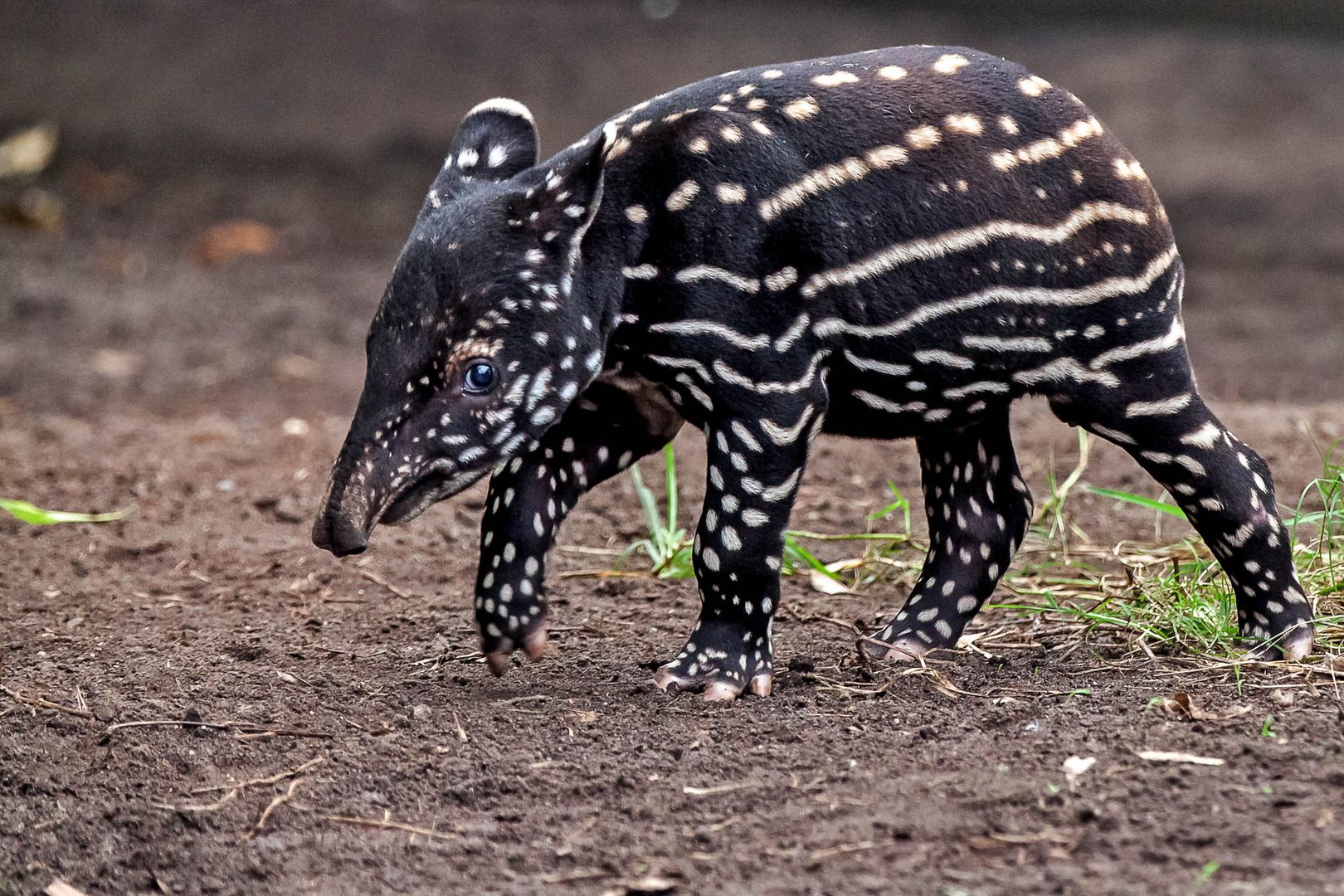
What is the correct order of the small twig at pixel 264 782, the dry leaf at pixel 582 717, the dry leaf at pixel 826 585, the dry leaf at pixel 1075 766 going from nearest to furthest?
1. the dry leaf at pixel 1075 766
2. the small twig at pixel 264 782
3. the dry leaf at pixel 582 717
4. the dry leaf at pixel 826 585

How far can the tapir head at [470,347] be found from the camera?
377 centimetres

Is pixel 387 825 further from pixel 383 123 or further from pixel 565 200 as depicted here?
pixel 383 123

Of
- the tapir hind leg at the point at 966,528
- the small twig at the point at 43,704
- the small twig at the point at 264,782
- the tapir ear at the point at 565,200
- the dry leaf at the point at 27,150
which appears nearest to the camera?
the small twig at the point at 264,782

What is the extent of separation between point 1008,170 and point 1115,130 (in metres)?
6.99

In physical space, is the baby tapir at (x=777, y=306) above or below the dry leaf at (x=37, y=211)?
above

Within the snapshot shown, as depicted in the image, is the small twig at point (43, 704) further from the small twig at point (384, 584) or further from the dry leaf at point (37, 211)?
the dry leaf at point (37, 211)

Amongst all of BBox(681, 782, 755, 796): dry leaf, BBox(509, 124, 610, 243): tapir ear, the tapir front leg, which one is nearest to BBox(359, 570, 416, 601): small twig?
the tapir front leg

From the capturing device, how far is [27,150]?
10.8 meters

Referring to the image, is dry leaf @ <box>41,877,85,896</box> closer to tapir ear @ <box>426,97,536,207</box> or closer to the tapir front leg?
the tapir front leg

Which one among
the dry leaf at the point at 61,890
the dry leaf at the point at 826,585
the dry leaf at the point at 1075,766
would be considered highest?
the dry leaf at the point at 1075,766

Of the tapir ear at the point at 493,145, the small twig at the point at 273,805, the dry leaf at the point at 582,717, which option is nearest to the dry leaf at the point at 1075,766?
the dry leaf at the point at 582,717

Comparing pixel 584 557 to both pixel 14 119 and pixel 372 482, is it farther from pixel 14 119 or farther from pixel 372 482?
pixel 14 119

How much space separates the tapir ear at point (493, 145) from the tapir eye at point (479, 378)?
1.83ft

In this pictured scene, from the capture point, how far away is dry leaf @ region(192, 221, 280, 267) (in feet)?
34.6
